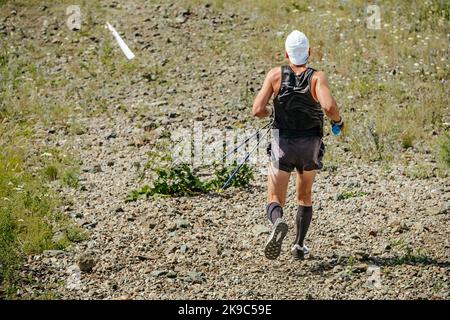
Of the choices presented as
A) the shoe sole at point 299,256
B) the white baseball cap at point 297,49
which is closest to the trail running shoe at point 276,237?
the shoe sole at point 299,256

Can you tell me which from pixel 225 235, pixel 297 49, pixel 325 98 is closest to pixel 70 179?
pixel 225 235

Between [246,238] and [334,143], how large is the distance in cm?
372

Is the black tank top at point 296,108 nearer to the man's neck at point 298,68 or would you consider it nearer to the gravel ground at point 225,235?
the man's neck at point 298,68

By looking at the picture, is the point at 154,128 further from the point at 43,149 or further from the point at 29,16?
the point at 29,16

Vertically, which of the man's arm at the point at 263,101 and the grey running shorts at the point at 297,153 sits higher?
the man's arm at the point at 263,101

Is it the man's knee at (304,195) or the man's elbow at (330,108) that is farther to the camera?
the man's knee at (304,195)

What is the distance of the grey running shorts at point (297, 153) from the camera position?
742 cm

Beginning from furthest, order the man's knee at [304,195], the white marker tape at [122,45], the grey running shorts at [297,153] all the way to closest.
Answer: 1. the white marker tape at [122,45]
2. the man's knee at [304,195]
3. the grey running shorts at [297,153]

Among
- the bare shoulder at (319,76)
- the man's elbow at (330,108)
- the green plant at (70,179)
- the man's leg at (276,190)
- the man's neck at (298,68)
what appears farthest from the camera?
the green plant at (70,179)

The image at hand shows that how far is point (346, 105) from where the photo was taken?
515 inches

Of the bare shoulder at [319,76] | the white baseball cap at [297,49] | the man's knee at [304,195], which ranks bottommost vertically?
the man's knee at [304,195]

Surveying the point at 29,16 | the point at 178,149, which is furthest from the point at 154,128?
the point at 29,16

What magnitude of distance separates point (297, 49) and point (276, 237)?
1.76 m

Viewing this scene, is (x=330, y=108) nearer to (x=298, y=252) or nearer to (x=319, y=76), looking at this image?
(x=319, y=76)
